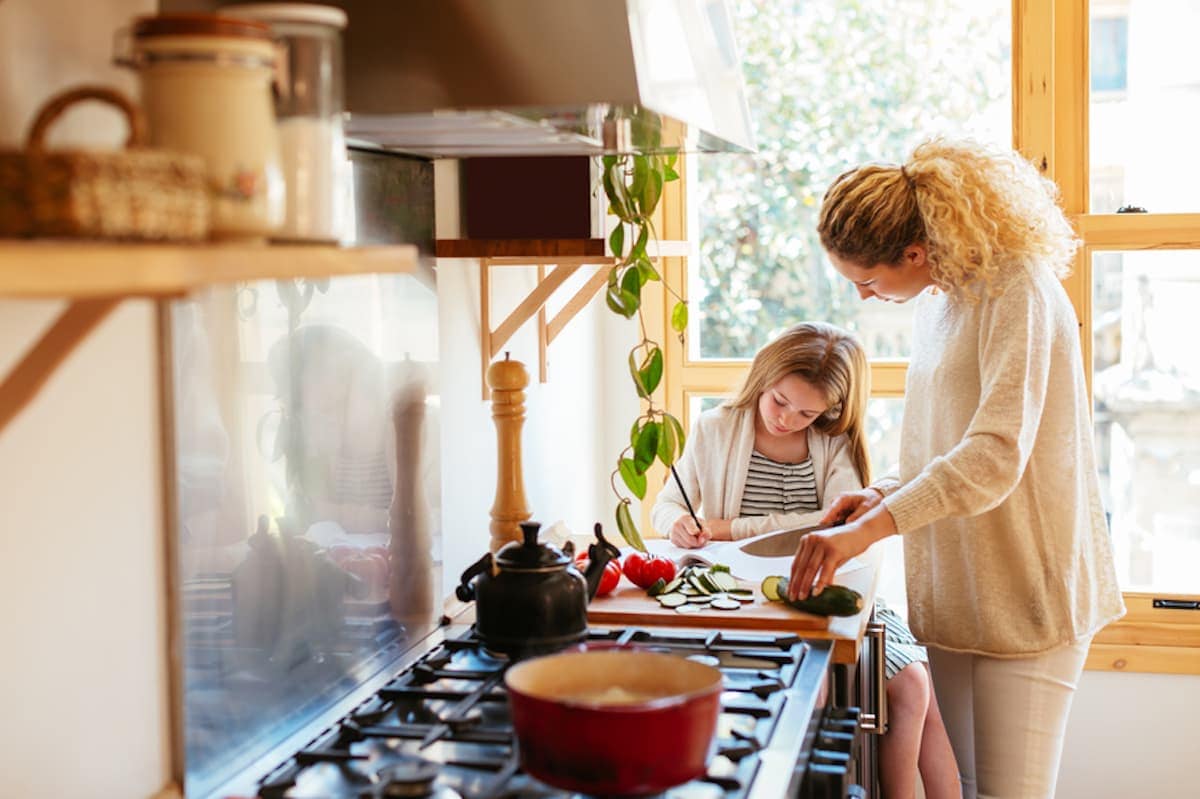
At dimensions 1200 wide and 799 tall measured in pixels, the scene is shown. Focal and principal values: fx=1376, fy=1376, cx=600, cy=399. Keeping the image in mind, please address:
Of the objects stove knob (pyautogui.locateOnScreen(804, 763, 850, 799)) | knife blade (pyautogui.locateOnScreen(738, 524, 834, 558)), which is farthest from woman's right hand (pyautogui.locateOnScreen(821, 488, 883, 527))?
stove knob (pyautogui.locateOnScreen(804, 763, 850, 799))

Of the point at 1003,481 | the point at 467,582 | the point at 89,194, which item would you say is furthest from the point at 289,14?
the point at 1003,481

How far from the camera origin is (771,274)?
3404 mm

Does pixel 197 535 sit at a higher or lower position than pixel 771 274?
lower

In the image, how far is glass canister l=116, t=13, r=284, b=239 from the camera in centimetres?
93

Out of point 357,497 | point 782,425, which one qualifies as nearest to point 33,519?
point 357,497

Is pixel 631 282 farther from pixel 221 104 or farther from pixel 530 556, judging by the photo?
pixel 221 104

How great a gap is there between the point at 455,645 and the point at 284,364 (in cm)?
Result: 48

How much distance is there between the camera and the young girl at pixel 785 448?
8.79 feet

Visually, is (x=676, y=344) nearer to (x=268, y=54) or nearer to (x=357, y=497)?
(x=357, y=497)

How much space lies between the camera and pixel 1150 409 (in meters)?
3.12

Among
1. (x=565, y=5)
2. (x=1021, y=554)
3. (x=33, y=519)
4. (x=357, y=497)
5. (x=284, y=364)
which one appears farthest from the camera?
(x=1021, y=554)

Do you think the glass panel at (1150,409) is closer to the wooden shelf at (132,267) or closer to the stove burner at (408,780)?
the stove burner at (408,780)

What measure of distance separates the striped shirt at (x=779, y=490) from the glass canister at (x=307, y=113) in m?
1.81

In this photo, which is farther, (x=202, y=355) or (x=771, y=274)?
(x=771, y=274)
